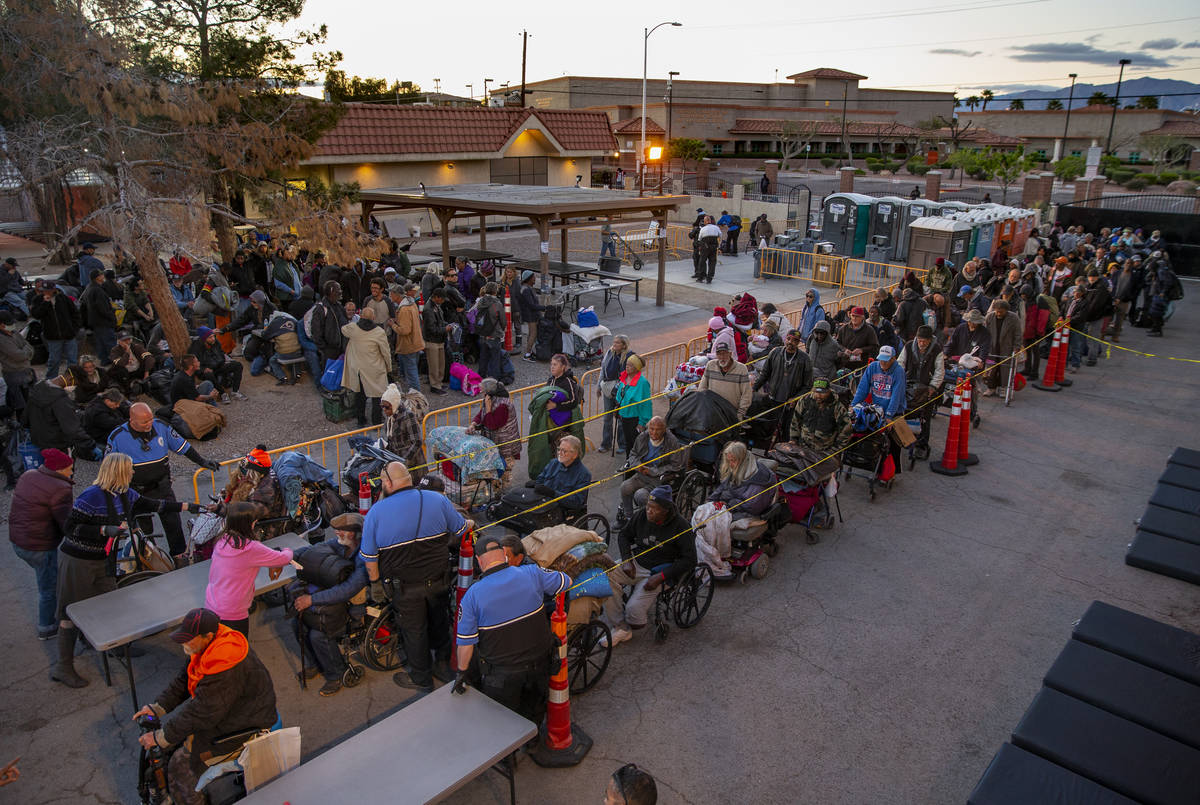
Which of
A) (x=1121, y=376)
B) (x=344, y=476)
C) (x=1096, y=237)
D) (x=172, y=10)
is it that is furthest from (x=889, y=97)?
(x=344, y=476)

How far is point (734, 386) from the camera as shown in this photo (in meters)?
9.30

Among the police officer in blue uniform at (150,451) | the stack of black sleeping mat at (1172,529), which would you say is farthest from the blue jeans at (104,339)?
the stack of black sleeping mat at (1172,529)

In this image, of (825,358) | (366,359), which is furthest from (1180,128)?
(366,359)

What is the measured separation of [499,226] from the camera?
1292 inches

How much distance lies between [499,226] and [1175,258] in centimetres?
2467

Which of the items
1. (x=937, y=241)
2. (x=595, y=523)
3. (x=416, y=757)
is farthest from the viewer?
(x=937, y=241)

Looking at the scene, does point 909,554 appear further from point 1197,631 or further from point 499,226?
point 499,226

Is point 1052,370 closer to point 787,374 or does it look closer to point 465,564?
point 787,374

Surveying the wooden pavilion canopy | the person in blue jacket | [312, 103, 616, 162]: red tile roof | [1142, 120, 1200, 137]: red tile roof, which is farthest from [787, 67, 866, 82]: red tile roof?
the person in blue jacket

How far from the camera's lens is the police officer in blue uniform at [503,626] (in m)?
4.89

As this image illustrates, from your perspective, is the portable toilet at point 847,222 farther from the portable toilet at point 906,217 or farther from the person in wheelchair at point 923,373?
the person in wheelchair at point 923,373

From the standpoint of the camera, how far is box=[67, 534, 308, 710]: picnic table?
5.47 meters

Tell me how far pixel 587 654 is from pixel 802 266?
795 inches

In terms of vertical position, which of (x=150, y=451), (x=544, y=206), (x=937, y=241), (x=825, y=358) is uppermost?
(x=544, y=206)
